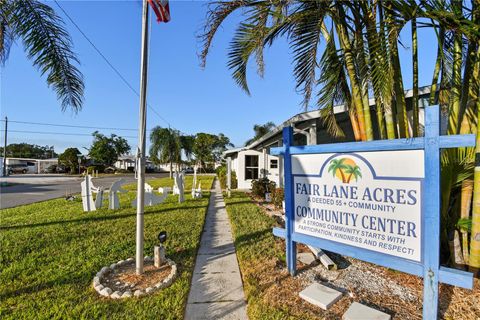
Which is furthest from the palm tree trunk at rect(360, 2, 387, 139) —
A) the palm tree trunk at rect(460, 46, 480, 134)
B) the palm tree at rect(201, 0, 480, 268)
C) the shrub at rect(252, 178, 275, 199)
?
the shrub at rect(252, 178, 275, 199)

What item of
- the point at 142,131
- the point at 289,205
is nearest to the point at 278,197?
the point at 289,205

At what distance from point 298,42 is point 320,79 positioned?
1.77 ft

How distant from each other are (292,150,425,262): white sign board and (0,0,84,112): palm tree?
3909 millimetres

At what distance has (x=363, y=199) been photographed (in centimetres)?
271

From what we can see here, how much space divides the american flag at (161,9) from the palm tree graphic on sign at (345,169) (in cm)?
299

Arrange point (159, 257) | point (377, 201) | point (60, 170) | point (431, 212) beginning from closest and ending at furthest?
1. point (431, 212)
2. point (377, 201)
3. point (159, 257)
4. point (60, 170)

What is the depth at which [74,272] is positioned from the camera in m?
3.67

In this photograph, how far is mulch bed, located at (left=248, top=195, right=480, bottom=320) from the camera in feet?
8.55

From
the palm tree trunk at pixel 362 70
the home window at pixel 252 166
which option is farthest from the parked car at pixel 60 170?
the palm tree trunk at pixel 362 70

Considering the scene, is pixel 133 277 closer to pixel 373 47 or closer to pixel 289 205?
pixel 289 205

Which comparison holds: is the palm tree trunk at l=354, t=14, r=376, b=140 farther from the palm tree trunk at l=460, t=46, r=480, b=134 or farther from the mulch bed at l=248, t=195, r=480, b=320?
the mulch bed at l=248, t=195, r=480, b=320

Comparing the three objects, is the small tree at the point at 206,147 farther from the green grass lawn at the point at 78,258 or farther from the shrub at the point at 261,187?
the green grass lawn at the point at 78,258

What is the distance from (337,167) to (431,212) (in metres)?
0.95

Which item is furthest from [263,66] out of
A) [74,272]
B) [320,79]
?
[74,272]
